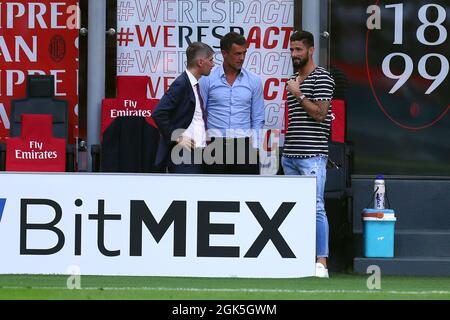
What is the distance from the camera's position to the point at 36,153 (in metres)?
13.8

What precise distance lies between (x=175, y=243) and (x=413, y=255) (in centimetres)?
269

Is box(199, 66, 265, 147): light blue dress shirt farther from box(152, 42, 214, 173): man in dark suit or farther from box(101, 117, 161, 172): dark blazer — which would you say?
box(101, 117, 161, 172): dark blazer

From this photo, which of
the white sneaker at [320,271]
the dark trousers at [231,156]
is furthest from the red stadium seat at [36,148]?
the white sneaker at [320,271]

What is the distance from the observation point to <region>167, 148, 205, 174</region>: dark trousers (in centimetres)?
1219

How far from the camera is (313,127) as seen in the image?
1208cm

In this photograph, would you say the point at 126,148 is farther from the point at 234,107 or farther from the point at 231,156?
the point at 231,156

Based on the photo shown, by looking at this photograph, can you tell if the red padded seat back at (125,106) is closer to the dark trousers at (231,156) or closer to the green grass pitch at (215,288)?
the dark trousers at (231,156)

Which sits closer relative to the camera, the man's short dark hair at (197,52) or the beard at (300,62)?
the beard at (300,62)

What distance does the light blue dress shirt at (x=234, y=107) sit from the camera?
40.8ft

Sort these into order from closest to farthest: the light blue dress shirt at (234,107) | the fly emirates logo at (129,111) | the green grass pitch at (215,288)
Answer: the green grass pitch at (215,288) < the light blue dress shirt at (234,107) < the fly emirates logo at (129,111)

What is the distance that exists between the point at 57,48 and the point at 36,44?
0.72 ft

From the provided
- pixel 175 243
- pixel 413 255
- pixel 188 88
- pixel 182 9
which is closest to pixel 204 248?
pixel 175 243

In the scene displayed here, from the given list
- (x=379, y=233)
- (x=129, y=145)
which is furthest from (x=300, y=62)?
(x=129, y=145)

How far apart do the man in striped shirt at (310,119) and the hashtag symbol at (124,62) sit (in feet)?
8.87
